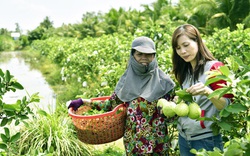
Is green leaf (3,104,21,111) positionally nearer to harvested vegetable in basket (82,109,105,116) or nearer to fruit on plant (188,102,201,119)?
fruit on plant (188,102,201,119)

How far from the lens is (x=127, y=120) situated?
92.3 inches

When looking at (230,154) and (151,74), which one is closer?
(230,154)

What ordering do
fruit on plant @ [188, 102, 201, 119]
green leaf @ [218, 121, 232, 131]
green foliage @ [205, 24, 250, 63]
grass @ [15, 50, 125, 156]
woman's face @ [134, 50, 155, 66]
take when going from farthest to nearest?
green foliage @ [205, 24, 250, 63] → grass @ [15, 50, 125, 156] → woman's face @ [134, 50, 155, 66] → fruit on plant @ [188, 102, 201, 119] → green leaf @ [218, 121, 232, 131]

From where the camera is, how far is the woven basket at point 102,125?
228 centimetres

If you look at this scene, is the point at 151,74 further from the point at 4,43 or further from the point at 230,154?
the point at 4,43

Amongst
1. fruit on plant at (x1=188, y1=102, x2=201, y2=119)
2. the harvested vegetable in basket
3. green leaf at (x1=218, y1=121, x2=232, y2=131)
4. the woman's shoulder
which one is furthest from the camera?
the harvested vegetable in basket

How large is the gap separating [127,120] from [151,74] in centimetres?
40

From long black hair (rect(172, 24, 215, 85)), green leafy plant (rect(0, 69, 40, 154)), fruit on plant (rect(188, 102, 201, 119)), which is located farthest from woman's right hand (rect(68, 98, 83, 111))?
fruit on plant (rect(188, 102, 201, 119))

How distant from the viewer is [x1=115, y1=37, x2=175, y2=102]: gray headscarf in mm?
2242

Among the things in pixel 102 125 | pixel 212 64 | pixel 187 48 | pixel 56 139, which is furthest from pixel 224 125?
pixel 56 139

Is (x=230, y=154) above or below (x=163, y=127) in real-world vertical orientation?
above

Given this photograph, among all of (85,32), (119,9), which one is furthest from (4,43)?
(119,9)

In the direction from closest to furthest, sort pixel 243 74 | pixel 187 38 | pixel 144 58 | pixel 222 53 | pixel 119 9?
1. pixel 243 74
2. pixel 187 38
3. pixel 144 58
4. pixel 222 53
5. pixel 119 9

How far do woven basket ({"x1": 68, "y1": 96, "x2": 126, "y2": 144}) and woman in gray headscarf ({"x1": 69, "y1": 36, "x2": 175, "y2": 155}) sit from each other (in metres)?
0.08
